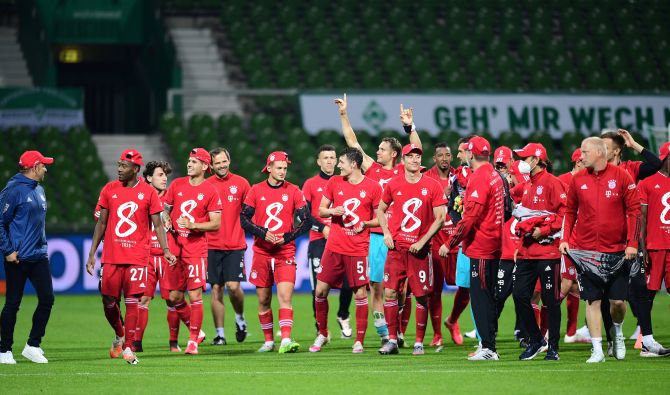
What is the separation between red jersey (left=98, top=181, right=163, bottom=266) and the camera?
12.6 m

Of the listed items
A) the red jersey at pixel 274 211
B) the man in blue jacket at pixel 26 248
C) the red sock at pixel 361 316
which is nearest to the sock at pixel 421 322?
the red sock at pixel 361 316

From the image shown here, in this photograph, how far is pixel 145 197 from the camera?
12.6m

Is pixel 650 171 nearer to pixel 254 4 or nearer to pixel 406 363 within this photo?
pixel 406 363

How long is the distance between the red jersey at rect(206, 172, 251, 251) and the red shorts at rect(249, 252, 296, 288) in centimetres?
113

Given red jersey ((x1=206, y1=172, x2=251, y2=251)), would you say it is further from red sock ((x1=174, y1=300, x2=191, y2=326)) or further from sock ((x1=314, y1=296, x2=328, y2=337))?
sock ((x1=314, y1=296, x2=328, y2=337))

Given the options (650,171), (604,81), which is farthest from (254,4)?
(650,171)

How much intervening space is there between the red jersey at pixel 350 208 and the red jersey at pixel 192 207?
1.41 metres

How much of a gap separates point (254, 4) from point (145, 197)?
71.5ft

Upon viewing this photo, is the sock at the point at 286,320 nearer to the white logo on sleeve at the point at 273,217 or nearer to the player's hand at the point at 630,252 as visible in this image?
the white logo on sleeve at the point at 273,217

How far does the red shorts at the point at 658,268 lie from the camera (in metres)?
13.3

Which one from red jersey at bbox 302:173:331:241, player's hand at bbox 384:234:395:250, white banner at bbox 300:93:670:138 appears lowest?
player's hand at bbox 384:234:395:250

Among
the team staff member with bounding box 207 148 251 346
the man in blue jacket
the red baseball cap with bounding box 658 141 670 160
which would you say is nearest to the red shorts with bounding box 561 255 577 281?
the red baseball cap with bounding box 658 141 670 160

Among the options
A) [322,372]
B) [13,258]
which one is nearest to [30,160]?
[13,258]

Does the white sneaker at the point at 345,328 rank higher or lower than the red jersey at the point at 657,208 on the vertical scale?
lower
